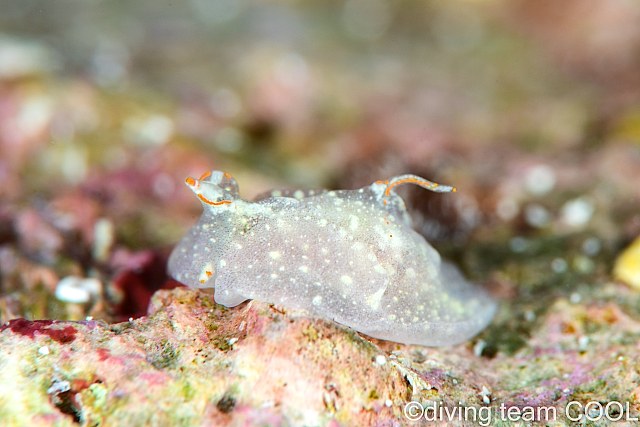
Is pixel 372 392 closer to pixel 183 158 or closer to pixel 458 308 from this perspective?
pixel 458 308

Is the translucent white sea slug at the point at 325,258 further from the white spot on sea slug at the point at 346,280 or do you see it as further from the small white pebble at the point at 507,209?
the small white pebble at the point at 507,209

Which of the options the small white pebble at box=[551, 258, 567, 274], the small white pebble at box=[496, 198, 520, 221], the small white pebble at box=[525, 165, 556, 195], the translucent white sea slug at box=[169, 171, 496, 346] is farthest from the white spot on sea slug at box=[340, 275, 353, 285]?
the small white pebble at box=[525, 165, 556, 195]

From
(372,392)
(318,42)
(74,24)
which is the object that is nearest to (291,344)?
(372,392)

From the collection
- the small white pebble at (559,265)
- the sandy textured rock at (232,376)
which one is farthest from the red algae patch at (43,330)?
the small white pebble at (559,265)

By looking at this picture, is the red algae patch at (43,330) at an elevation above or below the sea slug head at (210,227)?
below

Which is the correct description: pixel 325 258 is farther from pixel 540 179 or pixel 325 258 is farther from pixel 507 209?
pixel 540 179

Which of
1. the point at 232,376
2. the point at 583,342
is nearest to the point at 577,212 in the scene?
the point at 583,342
